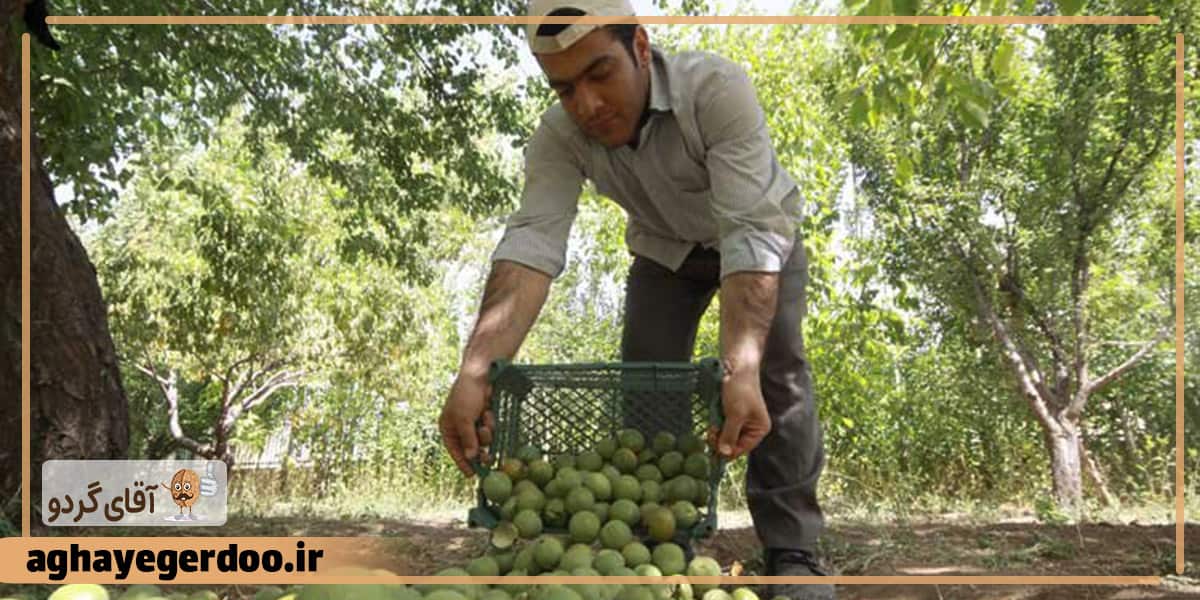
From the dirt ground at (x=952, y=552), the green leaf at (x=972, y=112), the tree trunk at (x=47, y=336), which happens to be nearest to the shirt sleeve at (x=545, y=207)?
the dirt ground at (x=952, y=552)

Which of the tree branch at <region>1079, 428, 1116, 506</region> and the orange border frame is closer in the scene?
the orange border frame

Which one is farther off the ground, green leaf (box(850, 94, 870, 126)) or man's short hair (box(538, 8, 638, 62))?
green leaf (box(850, 94, 870, 126))

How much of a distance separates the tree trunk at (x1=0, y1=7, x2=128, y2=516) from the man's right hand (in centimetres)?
257

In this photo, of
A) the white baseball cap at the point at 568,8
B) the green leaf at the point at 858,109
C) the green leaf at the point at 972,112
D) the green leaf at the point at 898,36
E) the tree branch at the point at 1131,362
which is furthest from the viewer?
the tree branch at the point at 1131,362

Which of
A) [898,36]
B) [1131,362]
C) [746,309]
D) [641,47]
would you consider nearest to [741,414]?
[746,309]

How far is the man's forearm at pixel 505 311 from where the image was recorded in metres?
2.12

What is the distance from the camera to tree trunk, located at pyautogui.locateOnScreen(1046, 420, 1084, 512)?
25.6 ft

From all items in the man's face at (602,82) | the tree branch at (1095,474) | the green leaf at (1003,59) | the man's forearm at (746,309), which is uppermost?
the green leaf at (1003,59)

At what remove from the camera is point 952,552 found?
136 inches

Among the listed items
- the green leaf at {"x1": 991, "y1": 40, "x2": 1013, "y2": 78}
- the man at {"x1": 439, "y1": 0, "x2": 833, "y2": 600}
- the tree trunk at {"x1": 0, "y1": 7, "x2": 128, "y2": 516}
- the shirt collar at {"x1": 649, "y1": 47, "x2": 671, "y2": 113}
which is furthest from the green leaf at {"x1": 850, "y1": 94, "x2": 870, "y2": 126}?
the tree trunk at {"x1": 0, "y1": 7, "x2": 128, "y2": 516}

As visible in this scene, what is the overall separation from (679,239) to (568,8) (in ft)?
2.66

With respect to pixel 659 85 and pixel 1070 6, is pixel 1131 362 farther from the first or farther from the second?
pixel 659 85

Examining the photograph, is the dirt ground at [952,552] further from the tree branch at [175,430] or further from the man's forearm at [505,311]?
the tree branch at [175,430]

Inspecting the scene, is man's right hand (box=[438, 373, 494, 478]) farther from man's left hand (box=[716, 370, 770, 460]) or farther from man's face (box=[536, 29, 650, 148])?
man's face (box=[536, 29, 650, 148])
